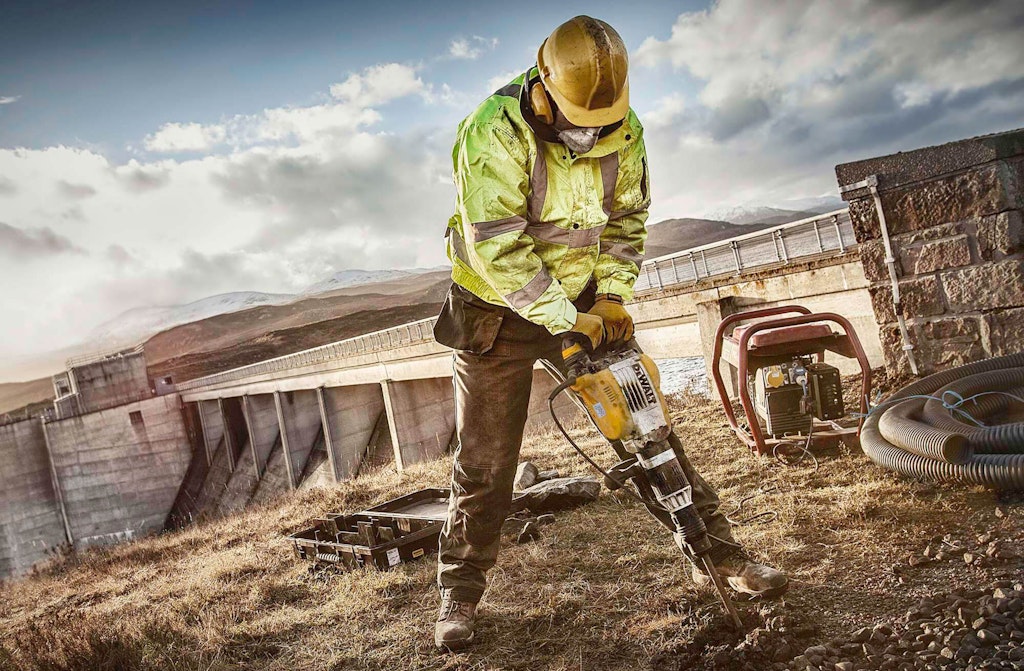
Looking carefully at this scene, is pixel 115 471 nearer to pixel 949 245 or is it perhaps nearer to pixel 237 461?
pixel 237 461

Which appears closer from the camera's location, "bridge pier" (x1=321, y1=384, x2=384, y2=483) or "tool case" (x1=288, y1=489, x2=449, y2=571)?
"tool case" (x1=288, y1=489, x2=449, y2=571)

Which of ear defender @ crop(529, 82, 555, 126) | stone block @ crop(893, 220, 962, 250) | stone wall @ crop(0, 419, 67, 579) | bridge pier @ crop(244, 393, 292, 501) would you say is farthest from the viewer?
stone wall @ crop(0, 419, 67, 579)

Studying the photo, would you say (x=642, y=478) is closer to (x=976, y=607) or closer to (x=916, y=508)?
(x=976, y=607)

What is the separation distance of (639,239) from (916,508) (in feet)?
5.56

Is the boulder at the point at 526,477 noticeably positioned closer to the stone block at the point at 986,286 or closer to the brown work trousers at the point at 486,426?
the brown work trousers at the point at 486,426

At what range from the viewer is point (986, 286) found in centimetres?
429

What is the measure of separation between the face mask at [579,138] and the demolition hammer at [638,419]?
646 millimetres

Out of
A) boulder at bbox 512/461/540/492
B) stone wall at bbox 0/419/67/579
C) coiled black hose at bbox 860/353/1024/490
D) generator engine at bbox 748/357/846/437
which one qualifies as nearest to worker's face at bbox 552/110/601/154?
coiled black hose at bbox 860/353/1024/490

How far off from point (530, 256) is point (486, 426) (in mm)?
711

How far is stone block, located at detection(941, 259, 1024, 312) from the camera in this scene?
4191mm

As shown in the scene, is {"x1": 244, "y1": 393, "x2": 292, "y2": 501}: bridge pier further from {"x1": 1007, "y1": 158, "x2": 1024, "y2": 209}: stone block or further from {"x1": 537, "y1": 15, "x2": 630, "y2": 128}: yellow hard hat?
{"x1": 537, "y1": 15, "x2": 630, "y2": 128}: yellow hard hat

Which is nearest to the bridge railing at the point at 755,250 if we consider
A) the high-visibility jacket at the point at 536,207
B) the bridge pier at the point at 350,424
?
the bridge pier at the point at 350,424

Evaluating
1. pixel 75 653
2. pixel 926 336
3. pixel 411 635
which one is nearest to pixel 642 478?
pixel 411 635

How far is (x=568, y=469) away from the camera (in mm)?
5383
